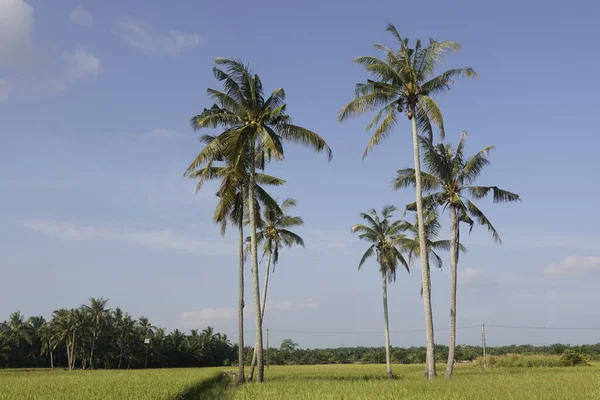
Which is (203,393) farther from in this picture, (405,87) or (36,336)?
(36,336)

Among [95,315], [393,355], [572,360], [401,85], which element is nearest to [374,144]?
[401,85]

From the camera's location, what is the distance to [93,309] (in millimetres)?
79562

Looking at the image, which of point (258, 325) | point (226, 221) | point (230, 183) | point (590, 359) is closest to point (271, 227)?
point (226, 221)

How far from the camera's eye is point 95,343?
8262 centimetres

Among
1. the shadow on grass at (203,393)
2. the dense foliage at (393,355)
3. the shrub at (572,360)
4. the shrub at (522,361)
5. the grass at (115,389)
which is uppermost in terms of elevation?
the grass at (115,389)

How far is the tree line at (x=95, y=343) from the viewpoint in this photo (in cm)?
7912

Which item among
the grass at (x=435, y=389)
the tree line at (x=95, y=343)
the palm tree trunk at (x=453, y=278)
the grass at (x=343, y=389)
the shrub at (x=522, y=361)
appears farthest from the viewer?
the tree line at (x=95, y=343)

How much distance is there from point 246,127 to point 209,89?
11.7 ft

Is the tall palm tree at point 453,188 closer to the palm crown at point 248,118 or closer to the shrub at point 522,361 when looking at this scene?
the palm crown at point 248,118

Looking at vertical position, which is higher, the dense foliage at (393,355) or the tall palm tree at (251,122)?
the tall palm tree at (251,122)

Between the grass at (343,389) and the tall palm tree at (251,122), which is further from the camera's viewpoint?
the tall palm tree at (251,122)

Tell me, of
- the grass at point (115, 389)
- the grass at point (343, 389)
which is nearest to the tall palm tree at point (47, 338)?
the grass at point (115, 389)

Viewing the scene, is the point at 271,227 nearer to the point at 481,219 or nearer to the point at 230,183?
the point at 230,183

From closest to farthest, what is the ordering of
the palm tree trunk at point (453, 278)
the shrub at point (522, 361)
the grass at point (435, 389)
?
the grass at point (435, 389), the palm tree trunk at point (453, 278), the shrub at point (522, 361)
